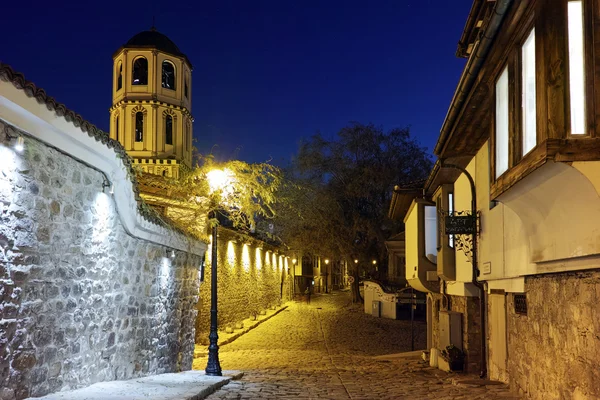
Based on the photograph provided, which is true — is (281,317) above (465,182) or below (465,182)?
below

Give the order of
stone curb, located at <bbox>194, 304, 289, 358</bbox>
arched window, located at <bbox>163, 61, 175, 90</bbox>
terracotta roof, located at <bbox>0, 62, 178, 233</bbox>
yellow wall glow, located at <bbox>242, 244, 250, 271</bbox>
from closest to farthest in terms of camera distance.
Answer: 1. terracotta roof, located at <bbox>0, 62, 178, 233</bbox>
2. stone curb, located at <bbox>194, 304, 289, 358</bbox>
3. yellow wall glow, located at <bbox>242, 244, 250, 271</bbox>
4. arched window, located at <bbox>163, 61, 175, 90</bbox>

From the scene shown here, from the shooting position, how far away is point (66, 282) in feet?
24.4

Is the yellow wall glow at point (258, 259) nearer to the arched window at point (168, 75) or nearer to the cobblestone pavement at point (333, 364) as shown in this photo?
the cobblestone pavement at point (333, 364)

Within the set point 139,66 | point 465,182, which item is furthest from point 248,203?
point 139,66

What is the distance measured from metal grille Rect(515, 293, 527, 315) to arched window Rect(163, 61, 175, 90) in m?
30.6

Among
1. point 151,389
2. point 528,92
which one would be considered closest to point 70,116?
point 151,389

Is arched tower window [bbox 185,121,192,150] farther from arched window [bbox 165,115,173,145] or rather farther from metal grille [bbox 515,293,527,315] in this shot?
metal grille [bbox 515,293,527,315]

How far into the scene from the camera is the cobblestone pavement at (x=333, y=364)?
10.1 metres

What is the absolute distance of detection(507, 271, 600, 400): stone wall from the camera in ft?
18.3

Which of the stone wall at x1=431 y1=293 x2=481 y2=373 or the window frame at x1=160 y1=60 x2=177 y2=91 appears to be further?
the window frame at x1=160 y1=60 x2=177 y2=91

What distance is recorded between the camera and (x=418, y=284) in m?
17.0

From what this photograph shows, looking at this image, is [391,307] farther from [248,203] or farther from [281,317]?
[248,203]

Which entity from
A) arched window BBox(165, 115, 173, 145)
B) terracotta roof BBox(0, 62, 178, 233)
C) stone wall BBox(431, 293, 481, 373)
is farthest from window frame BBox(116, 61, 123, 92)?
stone wall BBox(431, 293, 481, 373)

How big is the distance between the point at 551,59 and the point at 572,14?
461mm
